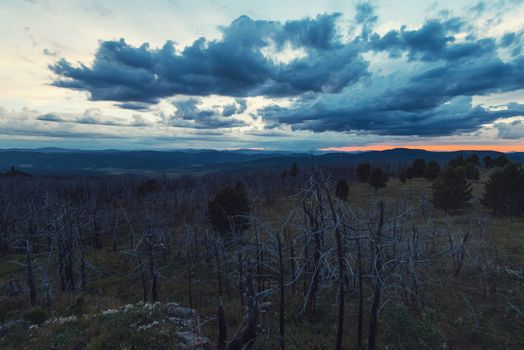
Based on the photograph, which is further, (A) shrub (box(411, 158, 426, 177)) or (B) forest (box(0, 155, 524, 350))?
(A) shrub (box(411, 158, 426, 177))

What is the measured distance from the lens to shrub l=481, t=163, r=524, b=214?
122 feet

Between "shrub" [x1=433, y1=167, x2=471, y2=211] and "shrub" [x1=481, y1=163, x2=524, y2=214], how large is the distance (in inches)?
116

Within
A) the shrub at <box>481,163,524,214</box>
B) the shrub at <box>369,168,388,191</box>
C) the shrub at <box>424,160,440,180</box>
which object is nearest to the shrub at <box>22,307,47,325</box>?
the shrub at <box>481,163,524,214</box>

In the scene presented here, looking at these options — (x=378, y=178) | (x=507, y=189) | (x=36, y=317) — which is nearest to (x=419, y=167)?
(x=378, y=178)

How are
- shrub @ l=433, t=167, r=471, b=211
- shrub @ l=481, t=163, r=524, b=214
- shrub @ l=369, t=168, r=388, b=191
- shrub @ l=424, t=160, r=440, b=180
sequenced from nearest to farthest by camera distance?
shrub @ l=481, t=163, r=524, b=214 < shrub @ l=433, t=167, r=471, b=211 < shrub @ l=369, t=168, r=388, b=191 < shrub @ l=424, t=160, r=440, b=180

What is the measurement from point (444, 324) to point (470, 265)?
37.9 ft

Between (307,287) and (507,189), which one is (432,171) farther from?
(307,287)

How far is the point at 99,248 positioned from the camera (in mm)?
44188

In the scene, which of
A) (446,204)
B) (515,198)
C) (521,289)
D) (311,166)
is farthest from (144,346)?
(515,198)

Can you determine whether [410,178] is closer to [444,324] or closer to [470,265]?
[470,265]

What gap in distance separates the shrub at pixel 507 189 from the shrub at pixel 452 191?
116 inches

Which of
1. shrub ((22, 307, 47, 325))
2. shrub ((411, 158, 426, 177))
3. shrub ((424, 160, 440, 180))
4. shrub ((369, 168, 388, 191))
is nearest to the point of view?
shrub ((22, 307, 47, 325))

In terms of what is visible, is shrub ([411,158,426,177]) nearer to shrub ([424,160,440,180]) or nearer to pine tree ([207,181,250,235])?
shrub ([424,160,440,180])

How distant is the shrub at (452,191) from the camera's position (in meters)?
40.0
